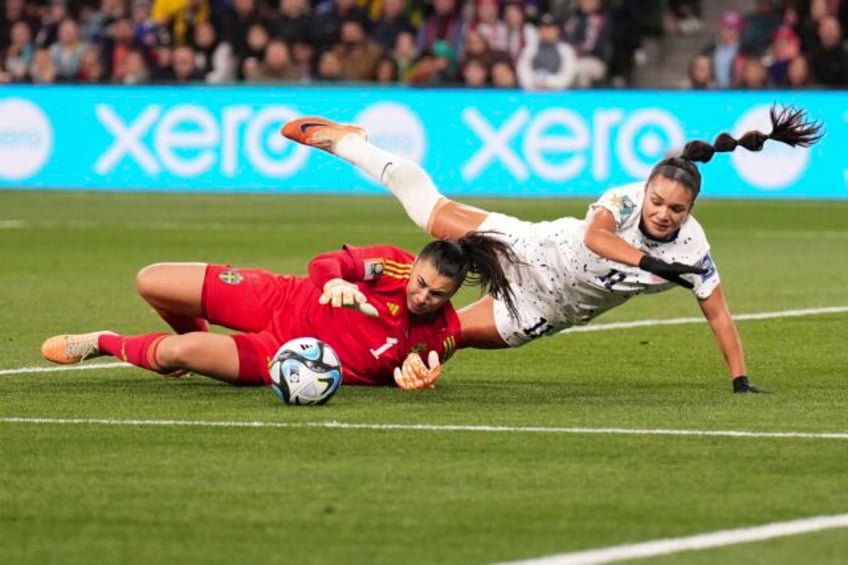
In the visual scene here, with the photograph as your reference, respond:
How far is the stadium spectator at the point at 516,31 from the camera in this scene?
94.2ft

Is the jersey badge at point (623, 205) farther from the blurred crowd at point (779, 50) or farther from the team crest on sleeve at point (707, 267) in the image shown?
the blurred crowd at point (779, 50)

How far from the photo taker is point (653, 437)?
855cm

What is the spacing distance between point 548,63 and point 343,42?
9.95 ft

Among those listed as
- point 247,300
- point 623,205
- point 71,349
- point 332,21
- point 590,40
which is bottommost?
point 332,21

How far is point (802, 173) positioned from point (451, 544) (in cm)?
1998

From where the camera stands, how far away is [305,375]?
9.47m

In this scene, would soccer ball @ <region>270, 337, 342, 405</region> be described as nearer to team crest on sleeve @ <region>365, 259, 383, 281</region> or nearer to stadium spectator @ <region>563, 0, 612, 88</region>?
team crest on sleeve @ <region>365, 259, 383, 281</region>

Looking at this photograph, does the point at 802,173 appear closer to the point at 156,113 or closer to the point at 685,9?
the point at 685,9

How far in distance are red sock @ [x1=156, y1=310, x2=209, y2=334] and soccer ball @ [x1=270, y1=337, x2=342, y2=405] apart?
123cm

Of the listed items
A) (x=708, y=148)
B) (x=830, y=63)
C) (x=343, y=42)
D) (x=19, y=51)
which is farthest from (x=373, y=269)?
(x=19, y=51)

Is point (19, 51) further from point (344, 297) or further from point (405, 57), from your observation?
point (344, 297)

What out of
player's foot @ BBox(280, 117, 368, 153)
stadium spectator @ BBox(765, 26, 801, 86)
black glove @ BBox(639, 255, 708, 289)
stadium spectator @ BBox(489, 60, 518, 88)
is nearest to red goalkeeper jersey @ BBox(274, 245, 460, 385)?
black glove @ BBox(639, 255, 708, 289)

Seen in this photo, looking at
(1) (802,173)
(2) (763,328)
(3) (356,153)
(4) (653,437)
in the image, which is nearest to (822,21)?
(1) (802,173)

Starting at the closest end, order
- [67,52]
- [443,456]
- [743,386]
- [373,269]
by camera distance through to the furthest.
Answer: [443,456]
[373,269]
[743,386]
[67,52]
